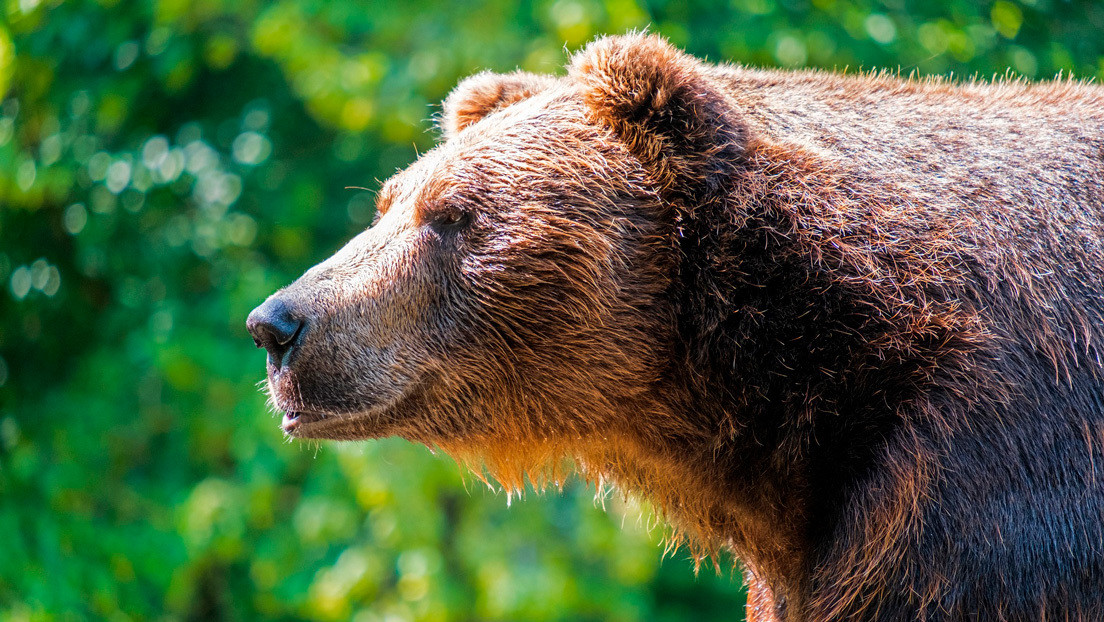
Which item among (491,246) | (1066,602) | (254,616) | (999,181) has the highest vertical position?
(999,181)

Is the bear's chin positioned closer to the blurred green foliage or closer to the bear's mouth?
the bear's mouth

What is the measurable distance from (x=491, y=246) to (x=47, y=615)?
5.61 m

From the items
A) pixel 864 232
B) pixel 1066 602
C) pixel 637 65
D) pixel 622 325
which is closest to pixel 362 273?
pixel 622 325

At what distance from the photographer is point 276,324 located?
2904 mm

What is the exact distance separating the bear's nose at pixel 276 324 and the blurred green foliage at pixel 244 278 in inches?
148

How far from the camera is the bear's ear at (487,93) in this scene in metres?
3.45

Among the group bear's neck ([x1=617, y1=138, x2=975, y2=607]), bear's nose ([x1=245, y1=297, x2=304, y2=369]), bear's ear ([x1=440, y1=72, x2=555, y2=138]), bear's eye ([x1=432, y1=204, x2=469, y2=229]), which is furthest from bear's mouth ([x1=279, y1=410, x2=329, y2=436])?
bear's ear ([x1=440, y1=72, x2=555, y2=138])

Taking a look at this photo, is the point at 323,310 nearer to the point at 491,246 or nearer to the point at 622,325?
the point at 491,246

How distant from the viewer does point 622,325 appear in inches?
117

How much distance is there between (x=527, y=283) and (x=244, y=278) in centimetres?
608

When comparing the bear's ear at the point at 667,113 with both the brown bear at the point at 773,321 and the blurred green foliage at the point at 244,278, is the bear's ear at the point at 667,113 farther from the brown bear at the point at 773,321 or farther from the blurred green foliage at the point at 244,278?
the blurred green foliage at the point at 244,278

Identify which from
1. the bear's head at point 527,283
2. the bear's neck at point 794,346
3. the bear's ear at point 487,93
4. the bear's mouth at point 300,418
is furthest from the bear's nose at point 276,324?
the bear's neck at point 794,346

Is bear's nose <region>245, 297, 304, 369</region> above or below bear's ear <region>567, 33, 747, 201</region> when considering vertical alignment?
below

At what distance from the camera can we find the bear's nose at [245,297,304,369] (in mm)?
2906
